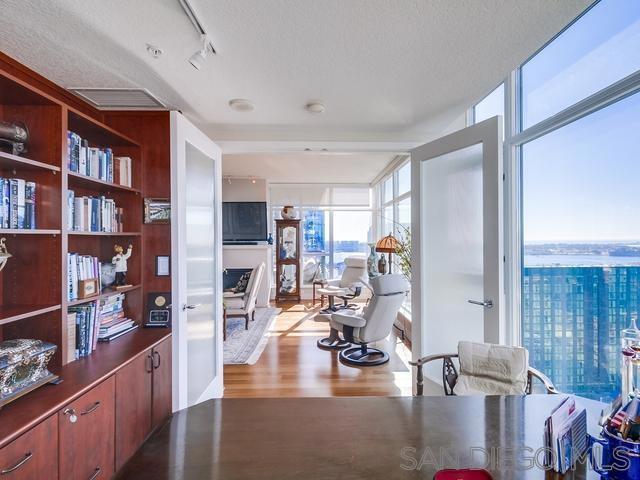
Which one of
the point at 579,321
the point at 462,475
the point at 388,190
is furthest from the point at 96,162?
the point at 388,190

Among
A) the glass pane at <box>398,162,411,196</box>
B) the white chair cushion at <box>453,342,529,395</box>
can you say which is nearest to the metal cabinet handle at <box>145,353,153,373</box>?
the white chair cushion at <box>453,342,529,395</box>

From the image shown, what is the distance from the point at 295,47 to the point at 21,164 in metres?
1.50

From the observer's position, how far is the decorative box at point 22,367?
1.22 m

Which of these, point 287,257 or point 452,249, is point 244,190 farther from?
point 452,249

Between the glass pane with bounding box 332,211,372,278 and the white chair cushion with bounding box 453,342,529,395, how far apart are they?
518 cm

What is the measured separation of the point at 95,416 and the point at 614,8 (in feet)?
10.5

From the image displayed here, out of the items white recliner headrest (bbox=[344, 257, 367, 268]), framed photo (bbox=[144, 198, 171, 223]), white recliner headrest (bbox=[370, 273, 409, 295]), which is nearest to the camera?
framed photo (bbox=[144, 198, 171, 223])

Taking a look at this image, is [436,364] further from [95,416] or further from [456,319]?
[95,416]

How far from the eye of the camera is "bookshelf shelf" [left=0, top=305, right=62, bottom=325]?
1.30m

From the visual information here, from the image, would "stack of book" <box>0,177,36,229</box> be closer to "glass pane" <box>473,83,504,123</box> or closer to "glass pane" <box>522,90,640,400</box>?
"glass pane" <box>522,90,640,400</box>

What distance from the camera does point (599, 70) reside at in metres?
1.52

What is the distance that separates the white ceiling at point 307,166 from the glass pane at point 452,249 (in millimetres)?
1974

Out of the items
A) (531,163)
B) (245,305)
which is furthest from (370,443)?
(245,305)

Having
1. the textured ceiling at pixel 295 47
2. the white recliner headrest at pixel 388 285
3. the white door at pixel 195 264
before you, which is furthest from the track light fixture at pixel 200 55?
the white recliner headrest at pixel 388 285
